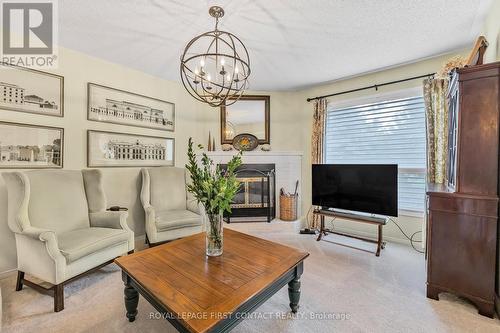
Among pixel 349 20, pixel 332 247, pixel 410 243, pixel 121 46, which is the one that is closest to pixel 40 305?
pixel 121 46

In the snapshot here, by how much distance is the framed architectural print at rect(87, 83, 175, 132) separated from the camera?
299cm

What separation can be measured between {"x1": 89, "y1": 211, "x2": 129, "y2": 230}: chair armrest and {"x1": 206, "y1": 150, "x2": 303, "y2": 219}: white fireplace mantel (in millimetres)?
1828

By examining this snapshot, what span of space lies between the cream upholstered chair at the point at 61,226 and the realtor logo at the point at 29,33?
1.26 metres

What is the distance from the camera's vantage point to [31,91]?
246 centimetres

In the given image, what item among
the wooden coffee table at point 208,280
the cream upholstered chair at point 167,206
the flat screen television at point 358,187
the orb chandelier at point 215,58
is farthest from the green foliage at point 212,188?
the flat screen television at point 358,187

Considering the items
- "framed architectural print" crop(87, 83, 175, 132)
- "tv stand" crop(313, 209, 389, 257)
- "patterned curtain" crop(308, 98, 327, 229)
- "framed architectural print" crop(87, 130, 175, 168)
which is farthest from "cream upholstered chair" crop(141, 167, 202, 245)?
"patterned curtain" crop(308, 98, 327, 229)

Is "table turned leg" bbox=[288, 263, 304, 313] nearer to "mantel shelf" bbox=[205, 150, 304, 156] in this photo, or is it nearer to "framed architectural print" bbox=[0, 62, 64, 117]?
"mantel shelf" bbox=[205, 150, 304, 156]

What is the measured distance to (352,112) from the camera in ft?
12.3

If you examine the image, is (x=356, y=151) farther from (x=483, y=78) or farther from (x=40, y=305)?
(x=40, y=305)

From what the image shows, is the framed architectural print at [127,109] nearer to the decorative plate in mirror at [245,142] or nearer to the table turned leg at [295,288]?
the decorative plate in mirror at [245,142]

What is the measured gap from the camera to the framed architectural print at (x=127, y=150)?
299 centimetres

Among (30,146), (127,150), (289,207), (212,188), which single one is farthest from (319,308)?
(30,146)

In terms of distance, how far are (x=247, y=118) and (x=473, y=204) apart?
324 centimetres

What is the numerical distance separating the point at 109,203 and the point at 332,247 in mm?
3166
